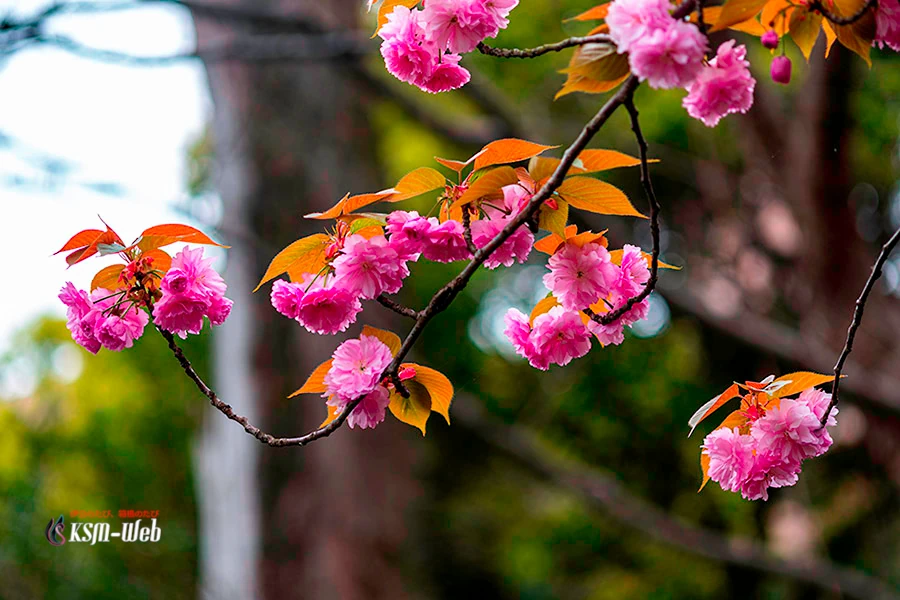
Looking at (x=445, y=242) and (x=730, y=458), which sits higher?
(x=445, y=242)

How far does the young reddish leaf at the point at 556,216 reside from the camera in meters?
0.52

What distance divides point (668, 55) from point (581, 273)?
0.57ft

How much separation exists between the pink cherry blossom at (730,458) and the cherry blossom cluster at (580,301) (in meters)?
0.10

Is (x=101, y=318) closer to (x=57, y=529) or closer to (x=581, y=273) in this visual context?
(x=581, y=273)

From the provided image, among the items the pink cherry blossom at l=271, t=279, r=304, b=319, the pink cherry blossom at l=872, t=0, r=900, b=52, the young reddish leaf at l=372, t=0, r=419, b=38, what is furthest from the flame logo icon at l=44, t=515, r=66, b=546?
the pink cherry blossom at l=872, t=0, r=900, b=52

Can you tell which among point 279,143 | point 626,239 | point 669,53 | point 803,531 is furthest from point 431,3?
point 803,531

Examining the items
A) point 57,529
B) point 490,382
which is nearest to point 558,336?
point 57,529

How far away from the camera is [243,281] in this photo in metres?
2.62

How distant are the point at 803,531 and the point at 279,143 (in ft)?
9.45

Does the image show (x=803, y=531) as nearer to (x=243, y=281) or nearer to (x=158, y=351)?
(x=243, y=281)

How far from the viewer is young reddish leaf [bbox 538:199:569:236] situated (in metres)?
0.52

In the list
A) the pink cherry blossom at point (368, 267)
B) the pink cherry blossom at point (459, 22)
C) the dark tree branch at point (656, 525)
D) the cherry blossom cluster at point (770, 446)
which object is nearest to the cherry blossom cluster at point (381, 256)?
the pink cherry blossom at point (368, 267)

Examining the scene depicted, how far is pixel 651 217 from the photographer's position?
475 millimetres

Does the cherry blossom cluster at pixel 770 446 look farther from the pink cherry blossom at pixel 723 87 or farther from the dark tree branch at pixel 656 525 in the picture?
the dark tree branch at pixel 656 525
